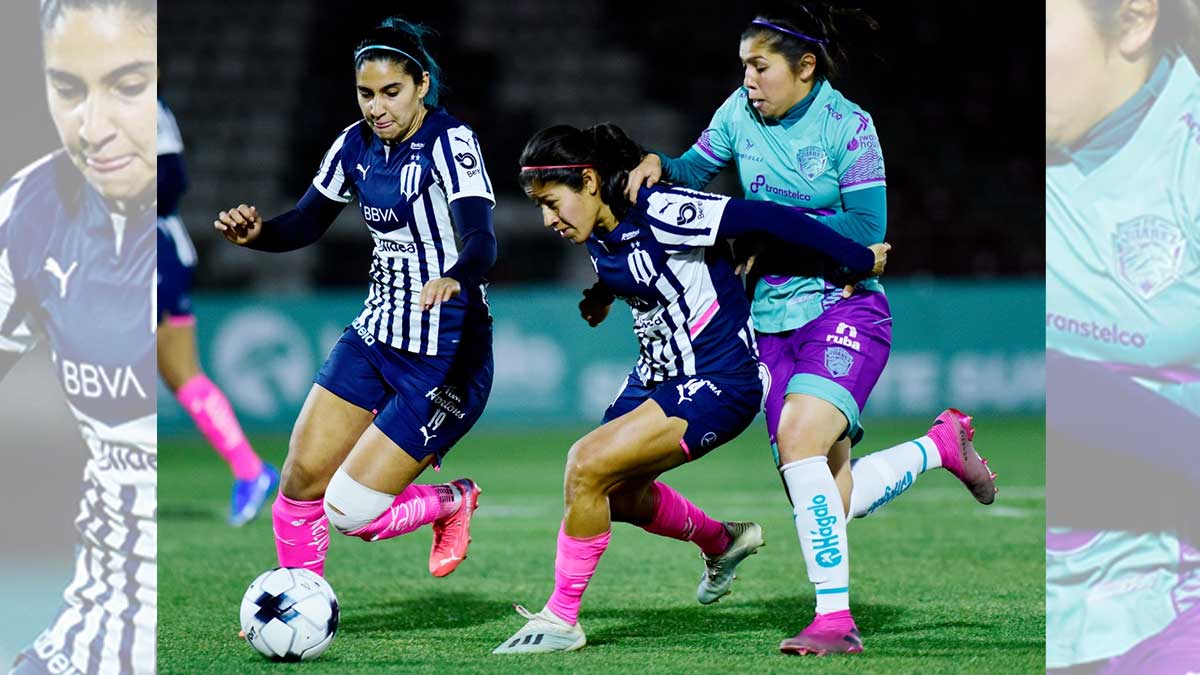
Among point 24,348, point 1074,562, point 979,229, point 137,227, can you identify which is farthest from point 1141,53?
point 979,229

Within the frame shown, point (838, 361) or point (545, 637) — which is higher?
point (838, 361)

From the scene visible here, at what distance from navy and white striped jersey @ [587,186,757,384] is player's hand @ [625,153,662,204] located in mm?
26

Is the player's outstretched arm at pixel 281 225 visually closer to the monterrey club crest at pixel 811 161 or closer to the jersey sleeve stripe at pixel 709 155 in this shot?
the jersey sleeve stripe at pixel 709 155

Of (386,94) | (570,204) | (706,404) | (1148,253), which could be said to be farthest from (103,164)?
(1148,253)

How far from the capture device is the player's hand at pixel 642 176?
14.8 ft

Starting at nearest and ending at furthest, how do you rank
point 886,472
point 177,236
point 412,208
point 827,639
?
point 827,639 → point 412,208 → point 886,472 → point 177,236

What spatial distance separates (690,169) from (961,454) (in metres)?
1.42

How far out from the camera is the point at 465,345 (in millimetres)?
5035

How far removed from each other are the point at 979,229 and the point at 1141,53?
11803mm

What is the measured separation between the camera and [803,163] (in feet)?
15.1

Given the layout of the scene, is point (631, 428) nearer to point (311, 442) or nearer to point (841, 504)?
point (841, 504)

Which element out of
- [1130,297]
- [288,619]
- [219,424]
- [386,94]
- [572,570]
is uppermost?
[386,94]

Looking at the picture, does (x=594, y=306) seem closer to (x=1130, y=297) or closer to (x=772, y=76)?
(x=772, y=76)

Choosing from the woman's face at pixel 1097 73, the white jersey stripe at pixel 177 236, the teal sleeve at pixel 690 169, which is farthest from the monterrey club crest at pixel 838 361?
the white jersey stripe at pixel 177 236
